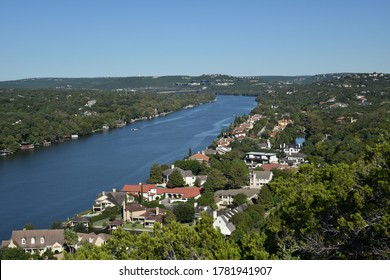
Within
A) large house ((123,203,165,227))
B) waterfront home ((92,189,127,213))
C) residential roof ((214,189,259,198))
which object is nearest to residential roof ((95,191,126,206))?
waterfront home ((92,189,127,213))

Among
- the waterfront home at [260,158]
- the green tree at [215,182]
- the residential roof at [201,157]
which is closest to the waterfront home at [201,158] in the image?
the residential roof at [201,157]

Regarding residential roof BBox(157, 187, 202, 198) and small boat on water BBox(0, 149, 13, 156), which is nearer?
residential roof BBox(157, 187, 202, 198)

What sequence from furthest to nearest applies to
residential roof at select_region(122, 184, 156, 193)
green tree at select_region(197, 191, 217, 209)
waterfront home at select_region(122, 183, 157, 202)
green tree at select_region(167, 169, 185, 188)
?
green tree at select_region(167, 169, 185, 188) < residential roof at select_region(122, 184, 156, 193) < waterfront home at select_region(122, 183, 157, 202) < green tree at select_region(197, 191, 217, 209)

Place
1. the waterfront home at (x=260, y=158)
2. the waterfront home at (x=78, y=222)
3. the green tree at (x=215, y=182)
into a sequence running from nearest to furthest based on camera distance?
the waterfront home at (x=78, y=222) < the green tree at (x=215, y=182) < the waterfront home at (x=260, y=158)

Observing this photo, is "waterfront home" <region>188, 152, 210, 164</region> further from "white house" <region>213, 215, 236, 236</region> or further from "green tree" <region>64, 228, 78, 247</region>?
"green tree" <region>64, 228, 78, 247</region>

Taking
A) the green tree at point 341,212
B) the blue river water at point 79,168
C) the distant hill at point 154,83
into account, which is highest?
the distant hill at point 154,83

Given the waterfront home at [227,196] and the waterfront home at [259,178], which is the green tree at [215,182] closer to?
the waterfront home at [227,196]

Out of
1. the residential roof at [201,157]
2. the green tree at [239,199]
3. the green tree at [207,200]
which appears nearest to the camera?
the green tree at [239,199]
